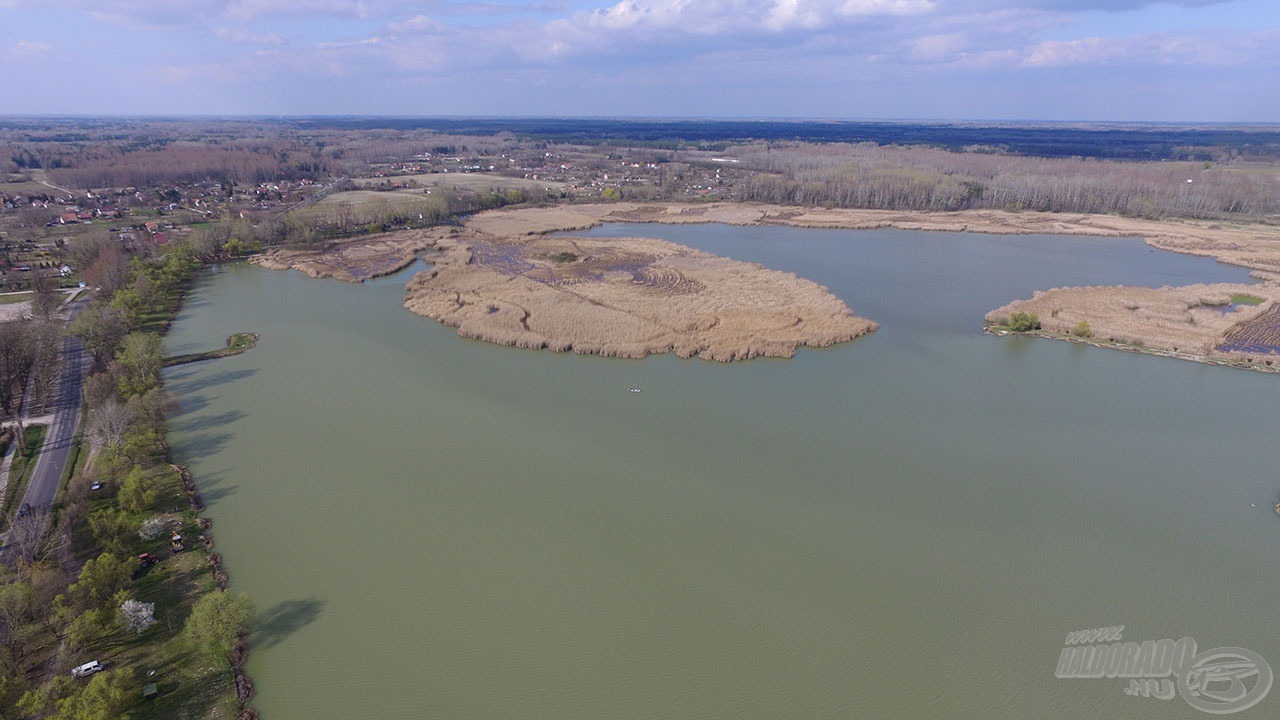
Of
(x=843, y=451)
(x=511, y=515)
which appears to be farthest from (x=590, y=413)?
(x=843, y=451)

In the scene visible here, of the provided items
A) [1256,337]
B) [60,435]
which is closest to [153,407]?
[60,435]

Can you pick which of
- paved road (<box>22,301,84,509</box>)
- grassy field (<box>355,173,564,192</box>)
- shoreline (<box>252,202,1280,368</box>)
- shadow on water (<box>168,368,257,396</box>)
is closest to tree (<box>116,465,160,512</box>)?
paved road (<box>22,301,84,509</box>)

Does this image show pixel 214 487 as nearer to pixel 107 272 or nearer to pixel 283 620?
pixel 283 620

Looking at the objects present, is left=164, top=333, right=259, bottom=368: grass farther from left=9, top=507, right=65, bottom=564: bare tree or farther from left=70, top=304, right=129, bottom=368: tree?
left=9, top=507, right=65, bottom=564: bare tree

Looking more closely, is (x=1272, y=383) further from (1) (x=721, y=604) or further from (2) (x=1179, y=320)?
(1) (x=721, y=604)

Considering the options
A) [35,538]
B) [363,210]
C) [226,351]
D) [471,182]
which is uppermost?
[471,182]

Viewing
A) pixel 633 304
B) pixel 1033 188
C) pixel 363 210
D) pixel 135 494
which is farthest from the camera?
pixel 1033 188
